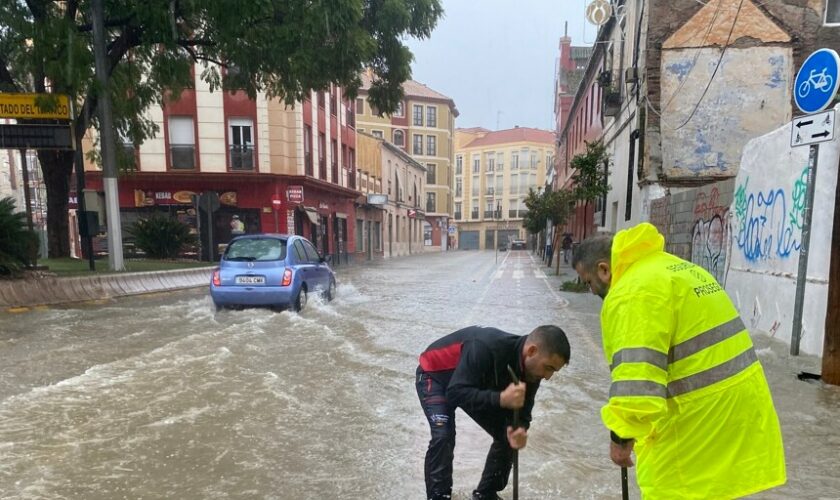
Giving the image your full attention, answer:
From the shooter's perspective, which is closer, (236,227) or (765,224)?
(765,224)

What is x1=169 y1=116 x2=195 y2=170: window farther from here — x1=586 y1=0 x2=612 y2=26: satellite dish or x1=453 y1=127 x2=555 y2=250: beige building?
x1=453 y1=127 x2=555 y2=250: beige building

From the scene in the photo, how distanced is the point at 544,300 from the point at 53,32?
12054mm

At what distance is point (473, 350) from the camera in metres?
2.44

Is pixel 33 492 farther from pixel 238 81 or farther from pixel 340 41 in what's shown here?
pixel 238 81

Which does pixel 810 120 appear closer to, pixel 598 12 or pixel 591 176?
pixel 591 176

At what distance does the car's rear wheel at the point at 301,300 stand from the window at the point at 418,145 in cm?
5301

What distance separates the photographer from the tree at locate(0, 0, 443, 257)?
34.0 feet

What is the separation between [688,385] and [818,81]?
485cm

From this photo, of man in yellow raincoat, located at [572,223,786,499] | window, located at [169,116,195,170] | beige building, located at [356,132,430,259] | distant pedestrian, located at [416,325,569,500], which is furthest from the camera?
beige building, located at [356,132,430,259]

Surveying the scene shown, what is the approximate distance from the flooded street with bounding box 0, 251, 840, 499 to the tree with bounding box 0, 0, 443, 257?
6.07m

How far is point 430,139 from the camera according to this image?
61.8 meters

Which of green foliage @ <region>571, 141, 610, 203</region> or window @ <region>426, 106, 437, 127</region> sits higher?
window @ <region>426, 106, 437, 127</region>

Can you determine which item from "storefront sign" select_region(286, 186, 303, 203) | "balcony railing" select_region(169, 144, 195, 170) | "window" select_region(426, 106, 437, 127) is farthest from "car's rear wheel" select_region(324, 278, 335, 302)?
"window" select_region(426, 106, 437, 127)

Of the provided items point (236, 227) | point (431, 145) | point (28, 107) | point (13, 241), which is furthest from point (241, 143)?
point (431, 145)
